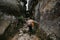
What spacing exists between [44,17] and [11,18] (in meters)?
2.91

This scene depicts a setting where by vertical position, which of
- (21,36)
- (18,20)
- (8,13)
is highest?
(8,13)

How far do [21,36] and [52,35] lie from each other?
124 inches

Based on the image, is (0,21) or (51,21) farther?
(0,21)

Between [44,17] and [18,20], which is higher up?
[44,17]

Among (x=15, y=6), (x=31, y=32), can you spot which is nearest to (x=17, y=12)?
(x=15, y=6)

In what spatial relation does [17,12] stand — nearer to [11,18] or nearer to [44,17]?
[11,18]

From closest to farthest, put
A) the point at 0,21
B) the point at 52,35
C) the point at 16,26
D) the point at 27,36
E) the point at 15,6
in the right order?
the point at 52,35 < the point at 0,21 < the point at 27,36 < the point at 16,26 < the point at 15,6

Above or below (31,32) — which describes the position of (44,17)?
above

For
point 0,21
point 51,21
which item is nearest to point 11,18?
point 0,21

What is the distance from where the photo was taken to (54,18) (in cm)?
731

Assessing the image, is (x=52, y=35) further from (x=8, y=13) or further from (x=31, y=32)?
(x=8, y=13)

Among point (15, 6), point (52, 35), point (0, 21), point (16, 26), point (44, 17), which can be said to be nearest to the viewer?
point (52, 35)

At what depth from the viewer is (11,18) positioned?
33.7 feet

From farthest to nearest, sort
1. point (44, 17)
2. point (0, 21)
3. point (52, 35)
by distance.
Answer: point (0, 21), point (44, 17), point (52, 35)
